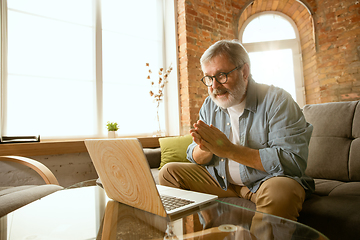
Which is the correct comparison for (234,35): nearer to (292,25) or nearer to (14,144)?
(292,25)

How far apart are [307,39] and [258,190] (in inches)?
154

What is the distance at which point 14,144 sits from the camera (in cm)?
218

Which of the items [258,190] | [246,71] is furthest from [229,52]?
[258,190]

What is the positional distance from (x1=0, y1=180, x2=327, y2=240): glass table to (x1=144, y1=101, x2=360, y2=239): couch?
53 centimetres

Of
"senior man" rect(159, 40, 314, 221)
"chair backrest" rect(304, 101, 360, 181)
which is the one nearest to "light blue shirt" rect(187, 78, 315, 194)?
"senior man" rect(159, 40, 314, 221)

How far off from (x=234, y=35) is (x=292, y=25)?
1.22 meters

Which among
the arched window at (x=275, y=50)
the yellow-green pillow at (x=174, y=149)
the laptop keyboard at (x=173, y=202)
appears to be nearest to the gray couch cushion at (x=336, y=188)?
the laptop keyboard at (x=173, y=202)

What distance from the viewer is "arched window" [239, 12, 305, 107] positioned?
4.21m

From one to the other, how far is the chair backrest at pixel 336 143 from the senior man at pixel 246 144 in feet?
1.52

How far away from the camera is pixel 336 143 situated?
160cm

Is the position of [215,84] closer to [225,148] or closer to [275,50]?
[225,148]

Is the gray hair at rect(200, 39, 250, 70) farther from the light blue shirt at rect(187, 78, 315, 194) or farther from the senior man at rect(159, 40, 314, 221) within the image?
the light blue shirt at rect(187, 78, 315, 194)

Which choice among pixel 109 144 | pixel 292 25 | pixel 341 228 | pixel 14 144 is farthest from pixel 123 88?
pixel 292 25

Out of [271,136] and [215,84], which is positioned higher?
[215,84]
